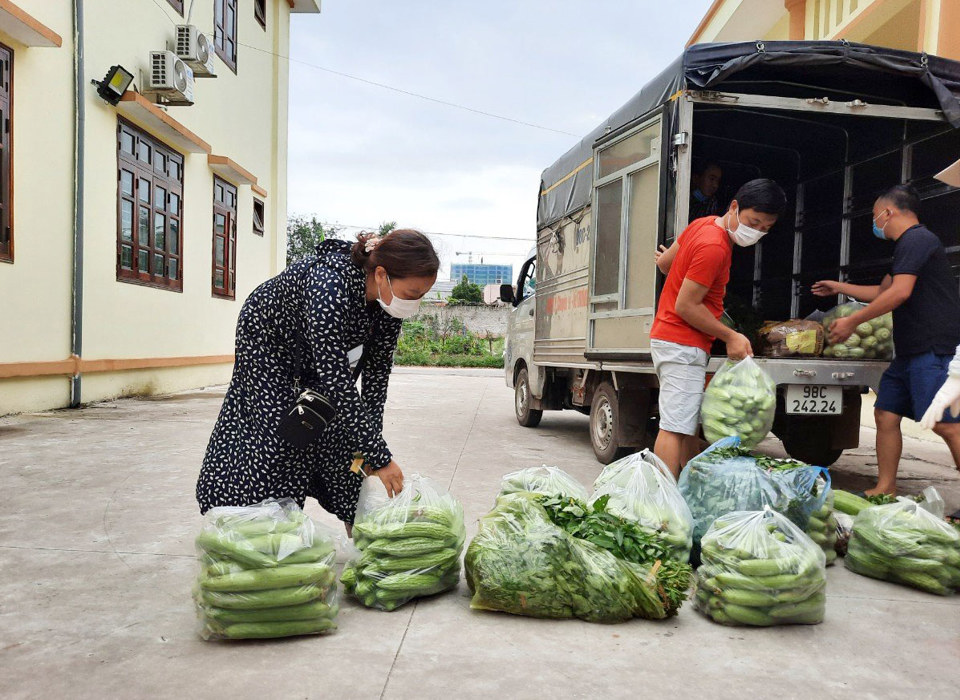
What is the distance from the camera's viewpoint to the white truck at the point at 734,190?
15.7 ft

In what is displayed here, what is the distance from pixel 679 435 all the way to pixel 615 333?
5.60ft

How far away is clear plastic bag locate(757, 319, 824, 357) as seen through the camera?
199 inches

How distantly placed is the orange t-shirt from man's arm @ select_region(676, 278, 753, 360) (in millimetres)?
55

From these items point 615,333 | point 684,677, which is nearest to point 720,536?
point 684,677

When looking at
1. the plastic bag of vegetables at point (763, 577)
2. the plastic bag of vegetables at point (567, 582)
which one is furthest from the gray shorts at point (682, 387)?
the plastic bag of vegetables at point (567, 582)

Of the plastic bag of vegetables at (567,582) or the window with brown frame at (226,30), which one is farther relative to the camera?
the window with brown frame at (226,30)

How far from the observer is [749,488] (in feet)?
10.8

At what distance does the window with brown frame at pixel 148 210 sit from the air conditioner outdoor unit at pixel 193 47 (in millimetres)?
1278

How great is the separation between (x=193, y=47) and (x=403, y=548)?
10.0 m

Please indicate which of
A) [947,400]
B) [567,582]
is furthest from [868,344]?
[567,582]

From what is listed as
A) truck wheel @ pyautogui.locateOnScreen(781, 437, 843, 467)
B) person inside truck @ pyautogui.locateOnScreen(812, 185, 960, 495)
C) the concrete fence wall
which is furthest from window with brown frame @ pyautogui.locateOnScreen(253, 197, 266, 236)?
the concrete fence wall

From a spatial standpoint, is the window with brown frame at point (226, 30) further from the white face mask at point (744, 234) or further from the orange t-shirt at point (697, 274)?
the white face mask at point (744, 234)

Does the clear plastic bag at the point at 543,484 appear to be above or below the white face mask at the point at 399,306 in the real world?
below

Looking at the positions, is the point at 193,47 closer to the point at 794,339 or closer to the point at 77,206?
the point at 77,206
